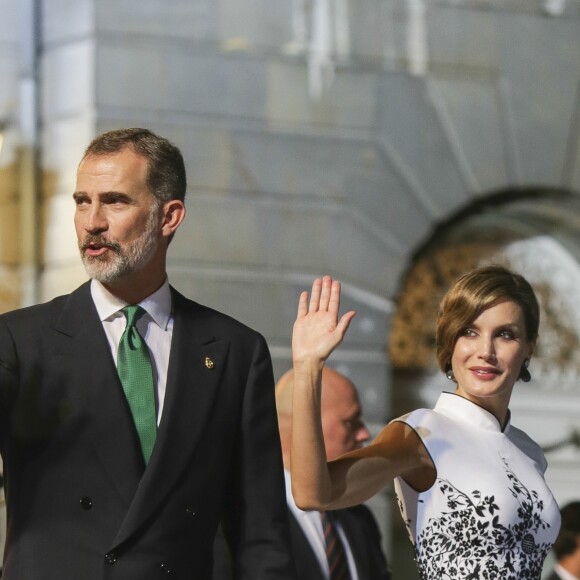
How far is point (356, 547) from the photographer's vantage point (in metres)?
4.80

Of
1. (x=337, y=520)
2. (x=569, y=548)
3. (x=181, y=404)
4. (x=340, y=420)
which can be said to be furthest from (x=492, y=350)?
(x=569, y=548)

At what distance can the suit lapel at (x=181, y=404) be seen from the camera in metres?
3.19

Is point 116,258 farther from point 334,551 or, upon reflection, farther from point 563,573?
point 563,573

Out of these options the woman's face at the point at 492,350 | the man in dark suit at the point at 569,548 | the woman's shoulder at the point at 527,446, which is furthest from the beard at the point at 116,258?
the man in dark suit at the point at 569,548

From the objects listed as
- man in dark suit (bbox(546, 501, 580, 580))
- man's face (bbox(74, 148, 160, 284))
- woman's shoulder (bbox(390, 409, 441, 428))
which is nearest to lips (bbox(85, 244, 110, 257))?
man's face (bbox(74, 148, 160, 284))

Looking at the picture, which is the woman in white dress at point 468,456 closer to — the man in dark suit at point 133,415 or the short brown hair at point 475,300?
the short brown hair at point 475,300

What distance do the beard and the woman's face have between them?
90cm

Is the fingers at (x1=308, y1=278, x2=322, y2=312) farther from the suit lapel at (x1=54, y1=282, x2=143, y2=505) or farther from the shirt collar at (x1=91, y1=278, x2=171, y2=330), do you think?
the suit lapel at (x1=54, y1=282, x2=143, y2=505)

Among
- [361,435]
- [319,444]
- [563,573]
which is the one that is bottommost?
[563,573]

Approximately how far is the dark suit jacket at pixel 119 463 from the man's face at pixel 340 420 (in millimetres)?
1372

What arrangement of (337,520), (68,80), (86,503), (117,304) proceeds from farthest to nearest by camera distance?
1. (68,80)
2. (337,520)
3. (117,304)
4. (86,503)

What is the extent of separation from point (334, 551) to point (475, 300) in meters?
1.31

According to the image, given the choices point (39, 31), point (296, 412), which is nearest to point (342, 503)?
point (296, 412)

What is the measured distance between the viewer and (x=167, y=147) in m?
3.49
